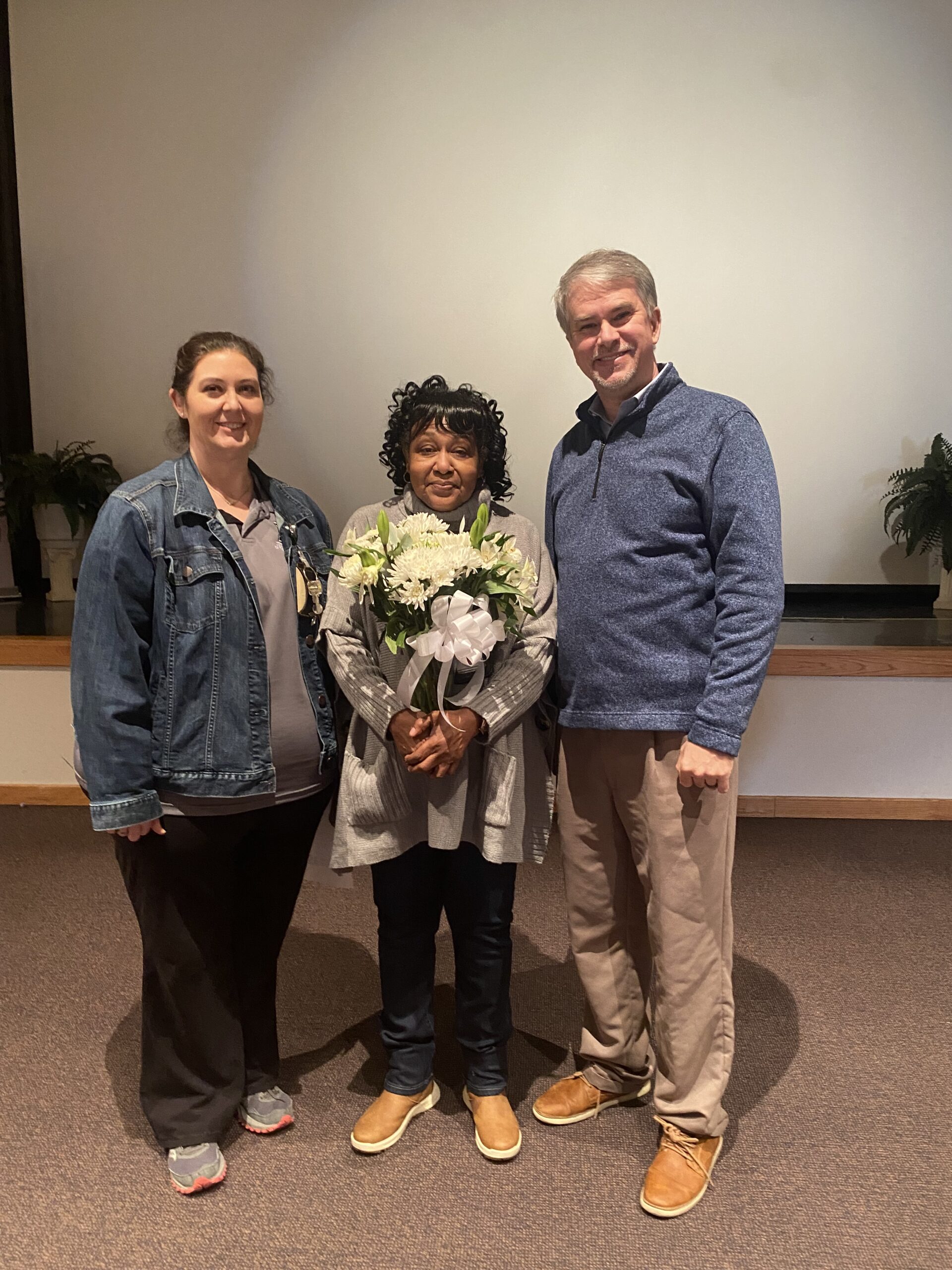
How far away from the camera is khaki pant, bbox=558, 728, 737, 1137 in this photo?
75.1 inches

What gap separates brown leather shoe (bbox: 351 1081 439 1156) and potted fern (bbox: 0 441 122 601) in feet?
13.2

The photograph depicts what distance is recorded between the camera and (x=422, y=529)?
1.79 metres

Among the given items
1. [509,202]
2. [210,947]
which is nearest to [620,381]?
[210,947]

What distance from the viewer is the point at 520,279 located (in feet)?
16.1

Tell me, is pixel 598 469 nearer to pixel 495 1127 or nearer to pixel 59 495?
pixel 495 1127

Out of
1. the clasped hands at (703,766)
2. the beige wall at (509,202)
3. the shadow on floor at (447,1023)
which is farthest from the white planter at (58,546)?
the clasped hands at (703,766)

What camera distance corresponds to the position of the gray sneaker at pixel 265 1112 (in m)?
2.10

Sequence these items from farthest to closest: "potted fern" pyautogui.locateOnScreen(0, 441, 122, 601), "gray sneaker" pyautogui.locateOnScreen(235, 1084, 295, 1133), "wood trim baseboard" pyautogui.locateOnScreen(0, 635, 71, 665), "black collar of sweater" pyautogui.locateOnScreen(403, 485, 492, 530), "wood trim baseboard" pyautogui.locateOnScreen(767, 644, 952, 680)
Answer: "potted fern" pyautogui.locateOnScreen(0, 441, 122, 601)
"wood trim baseboard" pyautogui.locateOnScreen(0, 635, 71, 665)
"wood trim baseboard" pyautogui.locateOnScreen(767, 644, 952, 680)
"gray sneaker" pyautogui.locateOnScreen(235, 1084, 295, 1133)
"black collar of sweater" pyautogui.locateOnScreen(403, 485, 492, 530)

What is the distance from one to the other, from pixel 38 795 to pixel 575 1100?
3.02 m

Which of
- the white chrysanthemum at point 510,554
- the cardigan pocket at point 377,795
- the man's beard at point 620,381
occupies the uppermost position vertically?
the man's beard at point 620,381

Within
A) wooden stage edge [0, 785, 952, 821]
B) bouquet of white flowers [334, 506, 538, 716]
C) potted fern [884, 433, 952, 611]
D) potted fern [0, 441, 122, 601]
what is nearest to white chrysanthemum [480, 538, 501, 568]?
bouquet of white flowers [334, 506, 538, 716]

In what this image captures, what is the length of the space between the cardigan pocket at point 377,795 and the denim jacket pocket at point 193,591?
44 cm

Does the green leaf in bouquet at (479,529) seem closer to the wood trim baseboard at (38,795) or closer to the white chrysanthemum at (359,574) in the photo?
the white chrysanthemum at (359,574)

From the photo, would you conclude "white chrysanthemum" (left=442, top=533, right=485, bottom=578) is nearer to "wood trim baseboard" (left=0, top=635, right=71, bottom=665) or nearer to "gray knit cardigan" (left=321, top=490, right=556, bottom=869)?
"gray knit cardigan" (left=321, top=490, right=556, bottom=869)
